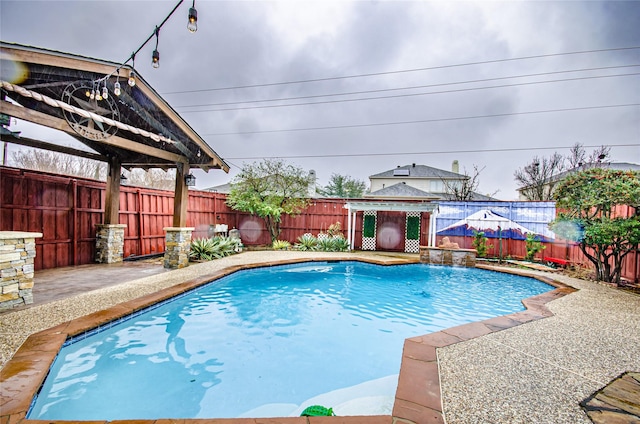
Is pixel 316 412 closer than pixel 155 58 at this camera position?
Yes

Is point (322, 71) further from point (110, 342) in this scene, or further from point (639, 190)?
point (110, 342)

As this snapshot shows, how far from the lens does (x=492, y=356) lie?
2.94 meters

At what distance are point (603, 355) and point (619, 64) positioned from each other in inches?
687

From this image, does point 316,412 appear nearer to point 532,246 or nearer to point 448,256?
point 448,256

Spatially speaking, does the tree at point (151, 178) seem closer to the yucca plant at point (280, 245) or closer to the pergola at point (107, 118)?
→ the yucca plant at point (280, 245)

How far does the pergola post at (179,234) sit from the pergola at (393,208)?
697cm

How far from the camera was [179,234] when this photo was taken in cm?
748

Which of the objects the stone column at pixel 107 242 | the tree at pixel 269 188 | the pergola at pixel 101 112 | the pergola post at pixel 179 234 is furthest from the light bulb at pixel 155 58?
the tree at pixel 269 188

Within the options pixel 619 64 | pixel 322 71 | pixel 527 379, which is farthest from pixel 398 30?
pixel 527 379

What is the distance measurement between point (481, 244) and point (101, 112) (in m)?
12.6

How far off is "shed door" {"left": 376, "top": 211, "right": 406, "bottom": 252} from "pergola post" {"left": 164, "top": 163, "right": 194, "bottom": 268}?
8.78m

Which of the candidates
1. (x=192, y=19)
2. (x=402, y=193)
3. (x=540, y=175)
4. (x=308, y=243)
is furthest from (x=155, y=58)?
(x=540, y=175)

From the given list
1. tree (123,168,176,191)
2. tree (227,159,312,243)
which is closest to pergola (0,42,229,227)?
tree (227,159,312,243)

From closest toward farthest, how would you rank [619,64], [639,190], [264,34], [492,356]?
[492,356], [639,190], [264,34], [619,64]
